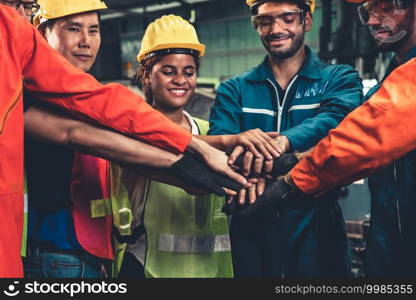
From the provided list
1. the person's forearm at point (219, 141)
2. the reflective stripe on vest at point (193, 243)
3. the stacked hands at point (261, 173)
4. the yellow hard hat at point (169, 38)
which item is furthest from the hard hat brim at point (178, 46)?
the reflective stripe on vest at point (193, 243)

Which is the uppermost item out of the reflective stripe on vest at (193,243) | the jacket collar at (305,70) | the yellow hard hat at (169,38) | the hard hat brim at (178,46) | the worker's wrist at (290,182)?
the yellow hard hat at (169,38)

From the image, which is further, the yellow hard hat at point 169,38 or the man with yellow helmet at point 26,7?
the yellow hard hat at point 169,38

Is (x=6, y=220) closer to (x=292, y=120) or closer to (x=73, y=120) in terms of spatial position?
(x=73, y=120)

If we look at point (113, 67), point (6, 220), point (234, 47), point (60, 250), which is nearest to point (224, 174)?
point (60, 250)

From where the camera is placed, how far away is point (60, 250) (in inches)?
81.7

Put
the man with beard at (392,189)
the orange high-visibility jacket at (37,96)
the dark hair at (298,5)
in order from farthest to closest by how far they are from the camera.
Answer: the dark hair at (298,5) < the man with beard at (392,189) < the orange high-visibility jacket at (37,96)

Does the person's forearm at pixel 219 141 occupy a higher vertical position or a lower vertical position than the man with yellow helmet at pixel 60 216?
higher

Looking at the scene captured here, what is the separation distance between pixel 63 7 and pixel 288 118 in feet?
4.11

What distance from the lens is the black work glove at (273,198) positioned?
216 centimetres

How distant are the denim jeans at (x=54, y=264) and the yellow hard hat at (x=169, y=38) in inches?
46.4

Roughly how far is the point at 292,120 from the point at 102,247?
3.60 ft

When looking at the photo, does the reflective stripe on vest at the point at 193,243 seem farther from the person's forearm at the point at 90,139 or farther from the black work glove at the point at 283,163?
the person's forearm at the point at 90,139

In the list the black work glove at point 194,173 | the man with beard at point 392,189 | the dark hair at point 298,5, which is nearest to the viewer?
the black work glove at point 194,173

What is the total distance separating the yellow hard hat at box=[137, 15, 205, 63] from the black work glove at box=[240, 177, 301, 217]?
3.11ft
